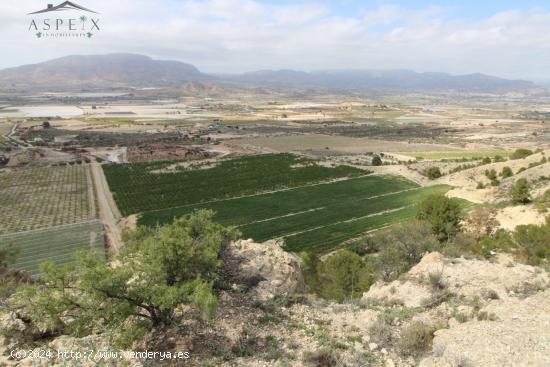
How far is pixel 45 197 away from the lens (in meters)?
74.0

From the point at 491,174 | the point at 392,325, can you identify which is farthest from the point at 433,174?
the point at 392,325

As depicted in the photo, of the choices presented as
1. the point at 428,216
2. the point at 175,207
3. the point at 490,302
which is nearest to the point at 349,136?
the point at 175,207

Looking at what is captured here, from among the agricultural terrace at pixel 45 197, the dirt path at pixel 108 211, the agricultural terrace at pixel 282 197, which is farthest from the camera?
the agricultural terrace at pixel 45 197

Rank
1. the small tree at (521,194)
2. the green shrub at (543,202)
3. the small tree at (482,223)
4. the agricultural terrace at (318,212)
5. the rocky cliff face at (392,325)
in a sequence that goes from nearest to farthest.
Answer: the rocky cliff face at (392,325), the green shrub at (543,202), the small tree at (482,223), the small tree at (521,194), the agricultural terrace at (318,212)

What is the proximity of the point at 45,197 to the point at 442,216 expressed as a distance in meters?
69.1

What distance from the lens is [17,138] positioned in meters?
150

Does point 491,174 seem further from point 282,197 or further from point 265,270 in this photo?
point 265,270

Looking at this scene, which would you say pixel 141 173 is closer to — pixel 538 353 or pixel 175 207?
pixel 175 207

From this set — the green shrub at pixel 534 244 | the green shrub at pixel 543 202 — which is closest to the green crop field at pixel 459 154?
the green shrub at pixel 543 202

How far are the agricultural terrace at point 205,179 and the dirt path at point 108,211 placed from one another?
1278 mm

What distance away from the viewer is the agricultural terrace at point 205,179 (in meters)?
72.8

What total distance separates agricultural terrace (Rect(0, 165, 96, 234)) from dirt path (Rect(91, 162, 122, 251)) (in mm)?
1451

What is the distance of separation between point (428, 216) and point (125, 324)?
36.7 m

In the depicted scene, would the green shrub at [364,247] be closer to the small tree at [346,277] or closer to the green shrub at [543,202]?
the small tree at [346,277]
